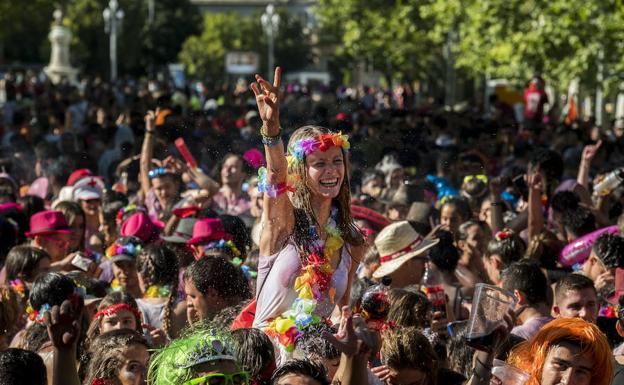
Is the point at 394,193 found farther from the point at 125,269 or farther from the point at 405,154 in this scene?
the point at 125,269

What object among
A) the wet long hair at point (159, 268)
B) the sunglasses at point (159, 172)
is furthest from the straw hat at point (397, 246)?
the sunglasses at point (159, 172)

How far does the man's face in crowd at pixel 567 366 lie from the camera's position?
5.02 m

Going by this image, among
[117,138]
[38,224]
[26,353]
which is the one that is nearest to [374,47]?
[117,138]

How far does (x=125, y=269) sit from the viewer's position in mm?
8242

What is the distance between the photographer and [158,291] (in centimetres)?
761

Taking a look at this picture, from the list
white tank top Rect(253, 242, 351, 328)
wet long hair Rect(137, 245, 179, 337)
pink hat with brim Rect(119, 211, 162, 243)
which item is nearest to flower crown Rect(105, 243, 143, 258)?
pink hat with brim Rect(119, 211, 162, 243)

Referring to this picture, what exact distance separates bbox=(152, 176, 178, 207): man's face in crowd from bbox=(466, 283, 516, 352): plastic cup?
6.35 metres

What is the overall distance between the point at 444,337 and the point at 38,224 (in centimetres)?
328

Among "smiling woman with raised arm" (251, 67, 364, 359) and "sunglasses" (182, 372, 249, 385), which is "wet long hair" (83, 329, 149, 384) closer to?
"smiling woman with raised arm" (251, 67, 364, 359)

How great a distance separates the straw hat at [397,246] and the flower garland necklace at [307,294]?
7.62ft

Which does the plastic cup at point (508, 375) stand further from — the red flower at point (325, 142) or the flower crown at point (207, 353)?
the red flower at point (325, 142)

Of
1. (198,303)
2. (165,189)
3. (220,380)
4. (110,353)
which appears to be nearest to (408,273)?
(198,303)

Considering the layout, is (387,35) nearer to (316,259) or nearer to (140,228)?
(140,228)

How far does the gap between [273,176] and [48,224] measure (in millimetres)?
3954
